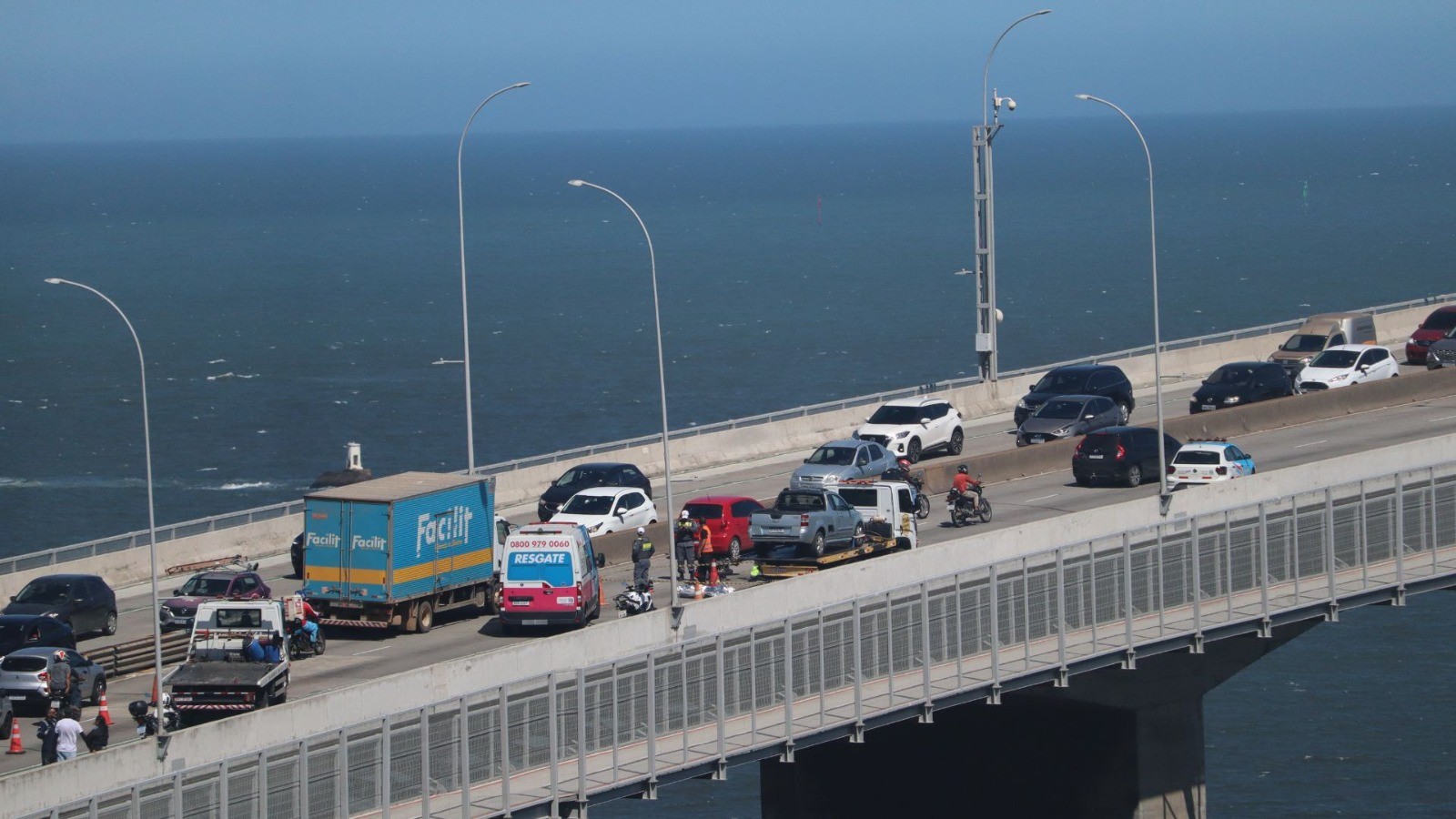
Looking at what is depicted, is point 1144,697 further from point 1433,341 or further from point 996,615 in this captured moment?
point 1433,341

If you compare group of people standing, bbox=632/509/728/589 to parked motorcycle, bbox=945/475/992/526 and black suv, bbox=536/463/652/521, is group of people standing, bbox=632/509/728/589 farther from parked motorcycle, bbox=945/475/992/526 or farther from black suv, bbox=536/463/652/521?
parked motorcycle, bbox=945/475/992/526

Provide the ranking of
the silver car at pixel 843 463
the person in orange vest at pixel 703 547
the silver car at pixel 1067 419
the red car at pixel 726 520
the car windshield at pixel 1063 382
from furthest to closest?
1. the car windshield at pixel 1063 382
2. the silver car at pixel 1067 419
3. the silver car at pixel 843 463
4. the red car at pixel 726 520
5. the person in orange vest at pixel 703 547

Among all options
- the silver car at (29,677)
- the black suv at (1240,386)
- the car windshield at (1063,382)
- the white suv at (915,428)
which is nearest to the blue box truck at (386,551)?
the silver car at (29,677)

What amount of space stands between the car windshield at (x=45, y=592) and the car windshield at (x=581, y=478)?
11372mm

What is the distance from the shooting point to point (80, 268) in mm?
190875

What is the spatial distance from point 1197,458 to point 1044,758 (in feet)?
31.9

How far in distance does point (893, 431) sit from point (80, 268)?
15730cm

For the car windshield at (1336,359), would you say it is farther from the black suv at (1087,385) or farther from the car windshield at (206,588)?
the car windshield at (206,588)

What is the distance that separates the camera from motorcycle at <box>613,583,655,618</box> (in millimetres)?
35094

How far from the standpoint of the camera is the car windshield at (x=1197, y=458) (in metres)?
43.0

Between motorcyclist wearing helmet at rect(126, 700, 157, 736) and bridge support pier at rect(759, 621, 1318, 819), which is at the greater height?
motorcyclist wearing helmet at rect(126, 700, 157, 736)

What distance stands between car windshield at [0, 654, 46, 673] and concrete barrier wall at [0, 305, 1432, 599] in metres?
9.09

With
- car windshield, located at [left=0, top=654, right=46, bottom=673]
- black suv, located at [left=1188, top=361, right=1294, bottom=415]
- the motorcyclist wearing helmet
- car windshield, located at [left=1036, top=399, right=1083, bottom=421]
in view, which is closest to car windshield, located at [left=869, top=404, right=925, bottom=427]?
car windshield, located at [left=1036, top=399, right=1083, bottom=421]

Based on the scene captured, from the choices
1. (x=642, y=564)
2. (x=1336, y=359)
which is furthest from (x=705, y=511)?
(x=1336, y=359)
